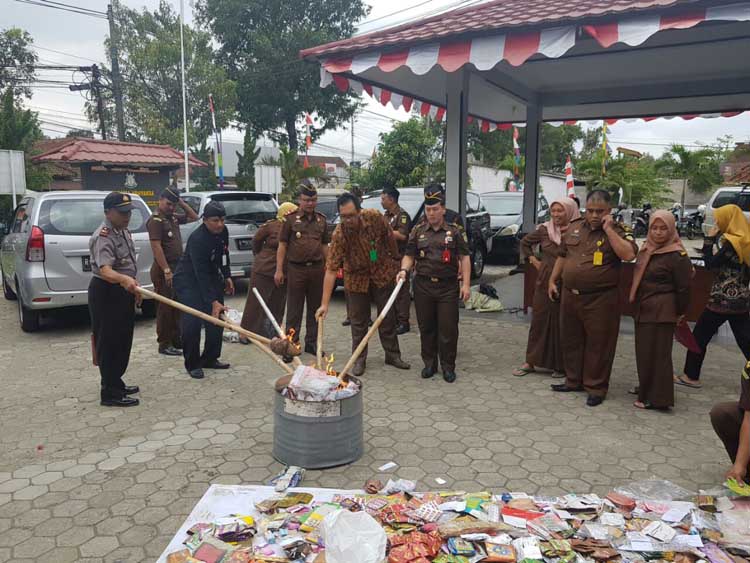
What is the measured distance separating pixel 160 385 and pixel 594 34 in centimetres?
492

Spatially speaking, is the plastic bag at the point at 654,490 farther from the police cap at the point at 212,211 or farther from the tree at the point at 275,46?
the tree at the point at 275,46

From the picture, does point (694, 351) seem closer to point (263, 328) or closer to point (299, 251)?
point (299, 251)

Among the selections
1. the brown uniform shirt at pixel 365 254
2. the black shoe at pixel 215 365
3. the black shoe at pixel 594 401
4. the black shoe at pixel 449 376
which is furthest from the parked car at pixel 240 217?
the black shoe at pixel 594 401

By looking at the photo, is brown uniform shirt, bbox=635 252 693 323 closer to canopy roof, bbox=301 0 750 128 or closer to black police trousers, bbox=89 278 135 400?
canopy roof, bbox=301 0 750 128

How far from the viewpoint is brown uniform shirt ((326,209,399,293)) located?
17.5 feet

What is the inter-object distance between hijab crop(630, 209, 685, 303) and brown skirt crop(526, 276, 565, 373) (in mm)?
847

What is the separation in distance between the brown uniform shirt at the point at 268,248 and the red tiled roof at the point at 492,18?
1974mm

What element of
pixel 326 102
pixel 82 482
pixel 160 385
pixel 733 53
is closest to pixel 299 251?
pixel 160 385

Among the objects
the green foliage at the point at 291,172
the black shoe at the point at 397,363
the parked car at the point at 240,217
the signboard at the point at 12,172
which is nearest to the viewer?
the black shoe at the point at 397,363

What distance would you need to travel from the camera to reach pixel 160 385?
207 inches

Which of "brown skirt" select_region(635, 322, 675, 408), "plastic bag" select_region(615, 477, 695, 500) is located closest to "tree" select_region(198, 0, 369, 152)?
"brown skirt" select_region(635, 322, 675, 408)

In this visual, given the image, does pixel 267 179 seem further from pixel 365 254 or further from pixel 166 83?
pixel 166 83

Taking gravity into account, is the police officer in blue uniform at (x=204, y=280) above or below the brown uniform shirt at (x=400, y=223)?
below

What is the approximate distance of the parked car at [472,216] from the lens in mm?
9017
